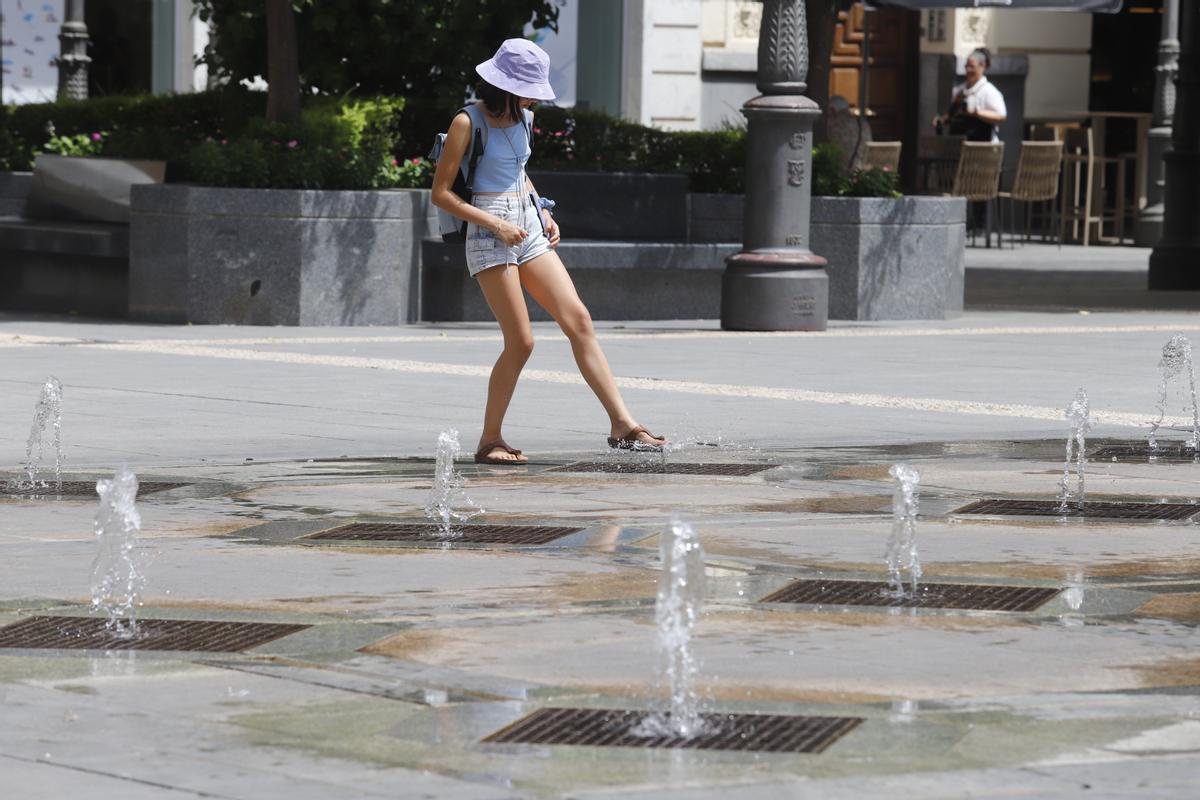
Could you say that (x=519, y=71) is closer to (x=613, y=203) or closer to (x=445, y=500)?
(x=445, y=500)

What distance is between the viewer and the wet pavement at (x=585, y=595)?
14.9ft

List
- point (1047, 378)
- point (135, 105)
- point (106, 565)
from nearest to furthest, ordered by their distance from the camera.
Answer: point (106, 565) < point (1047, 378) < point (135, 105)

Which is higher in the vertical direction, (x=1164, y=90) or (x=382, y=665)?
(x=1164, y=90)

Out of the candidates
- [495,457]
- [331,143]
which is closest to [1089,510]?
[495,457]

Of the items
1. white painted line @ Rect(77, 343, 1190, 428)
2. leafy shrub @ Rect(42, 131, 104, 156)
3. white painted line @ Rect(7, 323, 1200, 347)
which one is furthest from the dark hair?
leafy shrub @ Rect(42, 131, 104, 156)

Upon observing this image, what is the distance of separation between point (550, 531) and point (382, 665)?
6.86 ft

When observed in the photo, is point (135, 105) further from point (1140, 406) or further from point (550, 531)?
point (550, 531)

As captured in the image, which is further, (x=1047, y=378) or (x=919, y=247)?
(x=919, y=247)

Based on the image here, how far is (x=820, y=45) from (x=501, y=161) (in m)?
8.88

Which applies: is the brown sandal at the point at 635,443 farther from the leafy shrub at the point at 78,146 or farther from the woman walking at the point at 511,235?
the leafy shrub at the point at 78,146

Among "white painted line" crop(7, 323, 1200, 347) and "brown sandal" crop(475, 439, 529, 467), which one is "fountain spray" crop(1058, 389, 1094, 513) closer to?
"brown sandal" crop(475, 439, 529, 467)

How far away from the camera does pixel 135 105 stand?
18422 mm

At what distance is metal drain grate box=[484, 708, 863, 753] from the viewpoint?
4.68 meters

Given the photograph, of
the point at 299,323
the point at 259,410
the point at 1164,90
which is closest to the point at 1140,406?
the point at 259,410
